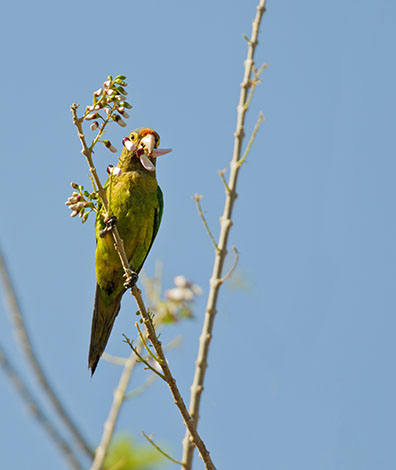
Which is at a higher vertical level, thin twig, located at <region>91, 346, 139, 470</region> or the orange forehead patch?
the orange forehead patch

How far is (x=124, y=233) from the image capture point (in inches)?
199

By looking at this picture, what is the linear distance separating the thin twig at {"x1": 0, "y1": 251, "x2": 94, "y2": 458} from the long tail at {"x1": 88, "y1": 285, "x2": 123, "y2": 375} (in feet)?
5.88

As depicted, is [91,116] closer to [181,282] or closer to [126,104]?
[126,104]

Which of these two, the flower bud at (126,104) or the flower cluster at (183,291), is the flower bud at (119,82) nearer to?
the flower bud at (126,104)

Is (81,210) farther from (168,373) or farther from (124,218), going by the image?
(124,218)

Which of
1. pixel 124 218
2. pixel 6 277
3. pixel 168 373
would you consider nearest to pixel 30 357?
pixel 6 277

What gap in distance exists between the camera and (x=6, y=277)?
2.92 metres

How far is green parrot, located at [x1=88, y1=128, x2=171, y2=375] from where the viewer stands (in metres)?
5.04

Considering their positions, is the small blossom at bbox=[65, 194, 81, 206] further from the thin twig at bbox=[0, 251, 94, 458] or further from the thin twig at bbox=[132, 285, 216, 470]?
the thin twig at bbox=[132, 285, 216, 470]

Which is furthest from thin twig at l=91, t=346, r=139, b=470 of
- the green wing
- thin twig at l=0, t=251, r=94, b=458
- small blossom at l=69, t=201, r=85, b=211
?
the green wing

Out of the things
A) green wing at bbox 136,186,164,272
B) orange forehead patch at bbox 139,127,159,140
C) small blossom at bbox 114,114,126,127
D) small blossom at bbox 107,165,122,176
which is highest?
orange forehead patch at bbox 139,127,159,140

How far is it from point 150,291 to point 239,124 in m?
1.37

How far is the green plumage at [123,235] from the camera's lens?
5.05 meters

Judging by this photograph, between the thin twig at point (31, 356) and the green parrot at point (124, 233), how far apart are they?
196cm
